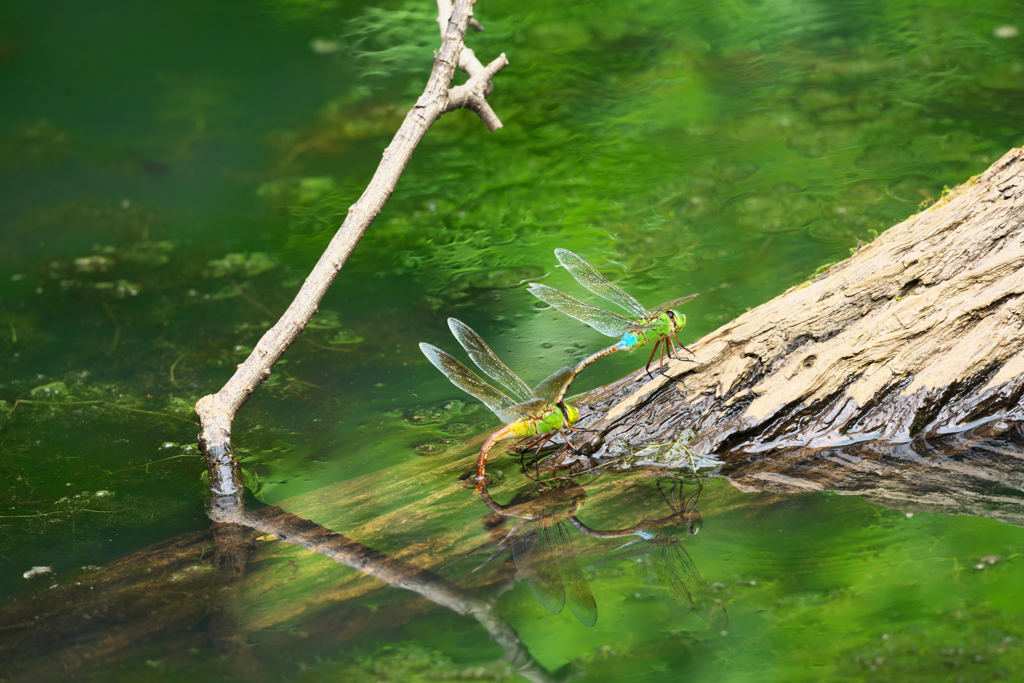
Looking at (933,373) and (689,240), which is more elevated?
(689,240)

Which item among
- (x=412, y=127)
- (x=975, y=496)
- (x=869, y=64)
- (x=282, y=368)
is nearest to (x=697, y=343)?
(x=975, y=496)

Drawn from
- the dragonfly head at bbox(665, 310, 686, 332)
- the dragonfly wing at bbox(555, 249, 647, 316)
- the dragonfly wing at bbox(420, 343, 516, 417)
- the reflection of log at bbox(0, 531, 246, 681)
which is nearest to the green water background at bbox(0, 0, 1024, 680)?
the reflection of log at bbox(0, 531, 246, 681)

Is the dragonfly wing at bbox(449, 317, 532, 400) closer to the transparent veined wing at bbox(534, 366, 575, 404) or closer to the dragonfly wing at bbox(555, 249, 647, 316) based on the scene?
the transparent veined wing at bbox(534, 366, 575, 404)

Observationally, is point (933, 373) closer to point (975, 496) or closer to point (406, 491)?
point (975, 496)

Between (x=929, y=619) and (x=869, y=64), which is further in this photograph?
(x=869, y=64)

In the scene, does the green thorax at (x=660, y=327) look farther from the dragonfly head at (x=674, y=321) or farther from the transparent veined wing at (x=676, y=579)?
the transparent veined wing at (x=676, y=579)

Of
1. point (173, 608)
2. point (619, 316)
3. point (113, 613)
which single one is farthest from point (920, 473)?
point (113, 613)

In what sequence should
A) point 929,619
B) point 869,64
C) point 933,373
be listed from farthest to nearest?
point 869,64 < point 933,373 < point 929,619

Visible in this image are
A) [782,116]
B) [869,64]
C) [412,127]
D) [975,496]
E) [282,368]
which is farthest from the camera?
[869,64]
